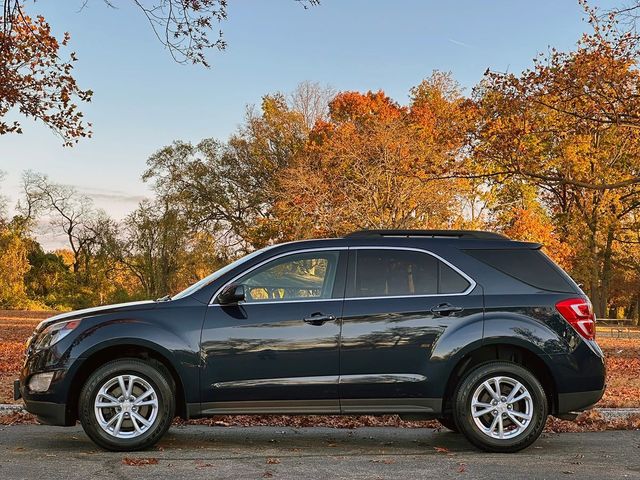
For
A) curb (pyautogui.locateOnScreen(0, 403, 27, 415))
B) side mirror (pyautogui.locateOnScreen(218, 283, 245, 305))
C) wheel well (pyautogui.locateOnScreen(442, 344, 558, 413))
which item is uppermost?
side mirror (pyautogui.locateOnScreen(218, 283, 245, 305))

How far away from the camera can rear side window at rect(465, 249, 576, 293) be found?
7.34m

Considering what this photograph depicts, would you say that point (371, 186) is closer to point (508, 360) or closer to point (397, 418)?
point (397, 418)

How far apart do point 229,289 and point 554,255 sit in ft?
131

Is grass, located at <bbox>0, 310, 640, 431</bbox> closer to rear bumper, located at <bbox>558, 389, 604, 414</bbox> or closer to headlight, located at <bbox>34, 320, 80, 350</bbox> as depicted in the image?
rear bumper, located at <bbox>558, 389, 604, 414</bbox>

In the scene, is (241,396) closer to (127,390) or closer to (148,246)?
(127,390)

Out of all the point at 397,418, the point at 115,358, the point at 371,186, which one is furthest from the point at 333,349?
the point at 371,186

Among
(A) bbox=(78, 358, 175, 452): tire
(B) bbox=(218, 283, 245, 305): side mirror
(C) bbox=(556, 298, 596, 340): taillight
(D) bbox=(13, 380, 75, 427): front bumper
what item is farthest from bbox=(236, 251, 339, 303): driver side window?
(C) bbox=(556, 298, 596, 340): taillight

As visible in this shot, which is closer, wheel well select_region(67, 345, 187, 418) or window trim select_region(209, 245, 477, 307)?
wheel well select_region(67, 345, 187, 418)

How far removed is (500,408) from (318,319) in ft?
5.79

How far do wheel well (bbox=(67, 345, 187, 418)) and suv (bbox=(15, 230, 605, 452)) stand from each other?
0.04 ft

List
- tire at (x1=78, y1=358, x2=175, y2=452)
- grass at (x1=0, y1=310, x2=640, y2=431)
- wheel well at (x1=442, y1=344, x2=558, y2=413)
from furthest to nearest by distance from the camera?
grass at (x1=0, y1=310, x2=640, y2=431), wheel well at (x1=442, y1=344, x2=558, y2=413), tire at (x1=78, y1=358, x2=175, y2=452)

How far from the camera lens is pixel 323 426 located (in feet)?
28.6

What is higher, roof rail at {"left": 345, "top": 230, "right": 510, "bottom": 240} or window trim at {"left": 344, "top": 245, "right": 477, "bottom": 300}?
roof rail at {"left": 345, "top": 230, "right": 510, "bottom": 240}

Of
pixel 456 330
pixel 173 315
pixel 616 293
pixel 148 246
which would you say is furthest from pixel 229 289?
pixel 616 293
